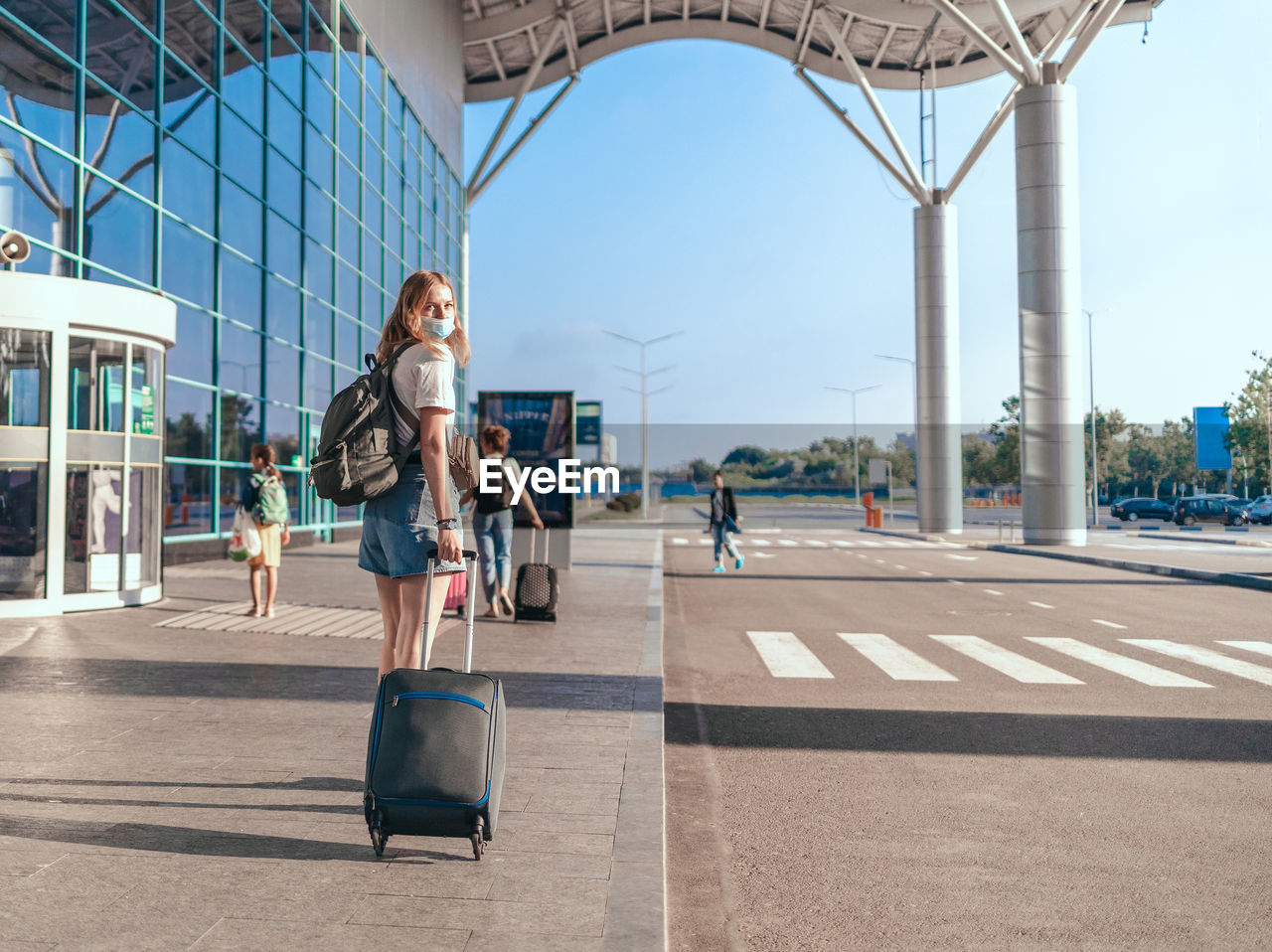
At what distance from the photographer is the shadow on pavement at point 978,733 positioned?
6.10 meters

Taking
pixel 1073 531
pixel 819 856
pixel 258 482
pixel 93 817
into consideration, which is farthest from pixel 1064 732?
pixel 1073 531

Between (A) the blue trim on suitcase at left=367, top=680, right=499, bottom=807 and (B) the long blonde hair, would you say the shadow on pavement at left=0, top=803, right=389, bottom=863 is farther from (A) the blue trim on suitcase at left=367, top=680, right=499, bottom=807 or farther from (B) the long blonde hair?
(B) the long blonde hair

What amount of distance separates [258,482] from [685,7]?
36751 mm

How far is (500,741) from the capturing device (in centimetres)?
390

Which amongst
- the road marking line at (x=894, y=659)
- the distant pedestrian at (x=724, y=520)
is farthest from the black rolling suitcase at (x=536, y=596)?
the distant pedestrian at (x=724, y=520)

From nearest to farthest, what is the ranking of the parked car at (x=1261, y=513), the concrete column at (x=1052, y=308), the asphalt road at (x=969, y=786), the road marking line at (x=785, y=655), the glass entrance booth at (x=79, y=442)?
1. the asphalt road at (x=969, y=786)
2. the road marking line at (x=785, y=655)
3. the glass entrance booth at (x=79, y=442)
4. the concrete column at (x=1052, y=308)
5. the parked car at (x=1261, y=513)

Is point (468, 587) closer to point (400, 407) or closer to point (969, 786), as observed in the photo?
point (400, 407)

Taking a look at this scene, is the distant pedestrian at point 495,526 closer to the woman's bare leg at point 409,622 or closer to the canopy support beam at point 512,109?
the woman's bare leg at point 409,622

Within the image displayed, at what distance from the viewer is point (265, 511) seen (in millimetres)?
11273

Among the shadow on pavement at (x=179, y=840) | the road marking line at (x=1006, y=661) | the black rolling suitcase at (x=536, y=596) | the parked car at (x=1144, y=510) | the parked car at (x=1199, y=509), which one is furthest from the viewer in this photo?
the parked car at (x=1144, y=510)

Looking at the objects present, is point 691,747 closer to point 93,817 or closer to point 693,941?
point 693,941

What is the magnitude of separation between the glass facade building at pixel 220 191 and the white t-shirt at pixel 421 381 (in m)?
11.7

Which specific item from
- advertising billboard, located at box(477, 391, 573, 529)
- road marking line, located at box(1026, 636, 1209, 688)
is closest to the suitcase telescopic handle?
road marking line, located at box(1026, 636, 1209, 688)

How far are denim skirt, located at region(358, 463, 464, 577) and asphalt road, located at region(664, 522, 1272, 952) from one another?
1.59 m
